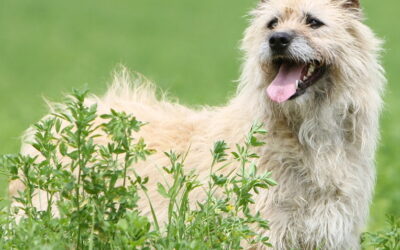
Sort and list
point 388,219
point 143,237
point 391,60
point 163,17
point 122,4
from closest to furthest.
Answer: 1. point 143,237
2. point 388,219
3. point 391,60
4. point 163,17
5. point 122,4

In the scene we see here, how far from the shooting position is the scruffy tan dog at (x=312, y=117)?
21.7ft

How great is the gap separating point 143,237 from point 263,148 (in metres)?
1.81

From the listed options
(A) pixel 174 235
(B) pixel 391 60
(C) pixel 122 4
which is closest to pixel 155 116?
(A) pixel 174 235

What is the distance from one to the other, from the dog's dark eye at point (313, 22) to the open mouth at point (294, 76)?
0.29 metres

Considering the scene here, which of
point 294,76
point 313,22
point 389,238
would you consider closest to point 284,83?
point 294,76

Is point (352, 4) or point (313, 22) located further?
point (352, 4)

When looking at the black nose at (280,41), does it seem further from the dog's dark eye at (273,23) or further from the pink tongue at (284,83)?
the dog's dark eye at (273,23)

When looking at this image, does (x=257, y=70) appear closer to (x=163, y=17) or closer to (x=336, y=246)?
(x=336, y=246)

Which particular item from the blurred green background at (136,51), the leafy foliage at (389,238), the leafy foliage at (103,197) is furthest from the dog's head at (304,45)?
the blurred green background at (136,51)

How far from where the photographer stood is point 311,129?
675 cm

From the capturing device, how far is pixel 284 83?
266 inches

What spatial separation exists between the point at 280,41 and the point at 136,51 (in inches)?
702

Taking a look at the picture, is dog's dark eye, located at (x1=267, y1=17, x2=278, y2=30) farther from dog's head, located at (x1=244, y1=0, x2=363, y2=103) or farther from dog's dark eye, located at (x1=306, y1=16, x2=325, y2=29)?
dog's dark eye, located at (x1=306, y1=16, x2=325, y2=29)

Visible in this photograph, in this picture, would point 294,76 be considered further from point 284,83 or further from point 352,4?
point 352,4
